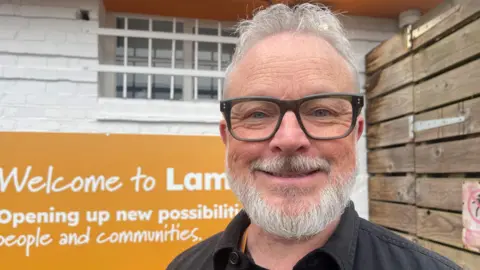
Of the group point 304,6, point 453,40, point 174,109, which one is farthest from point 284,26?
point 174,109

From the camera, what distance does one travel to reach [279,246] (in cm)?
110

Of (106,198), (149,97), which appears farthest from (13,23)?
(106,198)

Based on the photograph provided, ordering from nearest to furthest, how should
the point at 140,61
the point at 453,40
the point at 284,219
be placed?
1. the point at 284,219
2. the point at 453,40
3. the point at 140,61

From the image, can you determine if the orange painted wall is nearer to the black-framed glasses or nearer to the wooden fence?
the wooden fence

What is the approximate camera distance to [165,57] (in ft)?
8.76

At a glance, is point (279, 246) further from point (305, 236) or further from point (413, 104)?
point (413, 104)

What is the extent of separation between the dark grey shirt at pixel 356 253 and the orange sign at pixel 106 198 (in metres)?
1.17

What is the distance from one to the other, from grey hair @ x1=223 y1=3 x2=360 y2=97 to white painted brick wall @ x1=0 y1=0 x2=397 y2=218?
4.49 feet

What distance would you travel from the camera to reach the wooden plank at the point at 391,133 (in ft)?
7.55

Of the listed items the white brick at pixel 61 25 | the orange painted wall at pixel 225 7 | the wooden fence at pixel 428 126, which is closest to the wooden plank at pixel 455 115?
the wooden fence at pixel 428 126

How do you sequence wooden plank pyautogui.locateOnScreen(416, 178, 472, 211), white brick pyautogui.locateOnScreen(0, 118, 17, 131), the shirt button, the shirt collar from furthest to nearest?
white brick pyautogui.locateOnScreen(0, 118, 17, 131)
wooden plank pyautogui.locateOnScreen(416, 178, 472, 211)
the shirt button
the shirt collar

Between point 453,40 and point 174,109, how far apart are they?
1651 millimetres

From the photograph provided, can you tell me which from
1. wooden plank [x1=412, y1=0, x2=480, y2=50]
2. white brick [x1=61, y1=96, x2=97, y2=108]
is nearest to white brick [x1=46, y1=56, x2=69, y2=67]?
white brick [x1=61, y1=96, x2=97, y2=108]

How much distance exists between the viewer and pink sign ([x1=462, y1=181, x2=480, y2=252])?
69.3 inches
